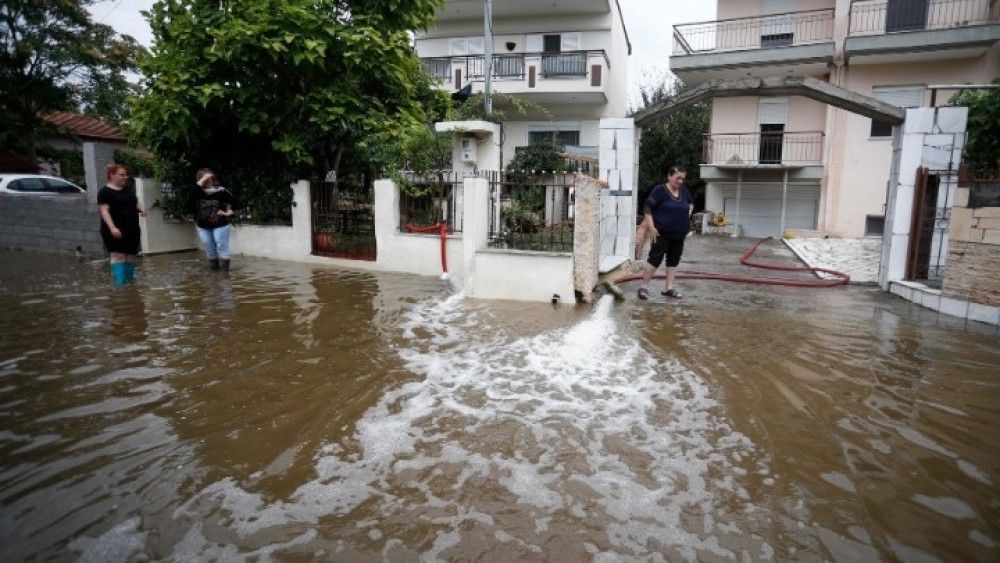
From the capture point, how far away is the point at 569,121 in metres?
22.3

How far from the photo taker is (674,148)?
2230 cm

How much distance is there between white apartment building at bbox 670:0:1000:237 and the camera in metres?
15.0

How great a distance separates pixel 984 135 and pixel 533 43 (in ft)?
53.3

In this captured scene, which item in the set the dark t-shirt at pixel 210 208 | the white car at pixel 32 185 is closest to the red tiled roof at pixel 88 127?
the white car at pixel 32 185

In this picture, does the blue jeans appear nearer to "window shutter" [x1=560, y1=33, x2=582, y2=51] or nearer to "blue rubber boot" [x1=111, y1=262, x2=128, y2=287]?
"blue rubber boot" [x1=111, y1=262, x2=128, y2=287]

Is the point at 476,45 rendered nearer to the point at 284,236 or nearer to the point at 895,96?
the point at 895,96

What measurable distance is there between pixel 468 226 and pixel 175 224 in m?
7.72

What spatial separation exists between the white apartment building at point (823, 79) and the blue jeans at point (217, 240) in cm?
1439

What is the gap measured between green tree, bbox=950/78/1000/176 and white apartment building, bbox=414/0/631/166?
12072 millimetres

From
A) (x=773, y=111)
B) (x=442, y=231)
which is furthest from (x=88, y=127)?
(x=773, y=111)

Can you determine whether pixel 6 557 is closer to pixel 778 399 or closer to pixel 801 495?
pixel 801 495

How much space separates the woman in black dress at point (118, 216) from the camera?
7.12m

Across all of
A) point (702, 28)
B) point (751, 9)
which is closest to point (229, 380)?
point (702, 28)

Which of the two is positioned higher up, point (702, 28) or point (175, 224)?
point (702, 28)
